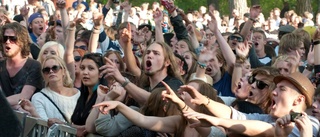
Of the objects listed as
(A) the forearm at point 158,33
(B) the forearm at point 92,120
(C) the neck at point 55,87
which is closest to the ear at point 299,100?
(B) the forearm at point 92,120

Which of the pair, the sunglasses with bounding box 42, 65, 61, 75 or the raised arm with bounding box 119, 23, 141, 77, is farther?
the raised arm with bounding box 119, 23, 141, 77

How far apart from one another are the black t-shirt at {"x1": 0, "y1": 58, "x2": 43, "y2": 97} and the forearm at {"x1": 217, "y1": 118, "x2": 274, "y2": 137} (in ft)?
12.5

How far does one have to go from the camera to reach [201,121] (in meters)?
5.33

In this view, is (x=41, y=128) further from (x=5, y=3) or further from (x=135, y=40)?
(x=5, y=3)

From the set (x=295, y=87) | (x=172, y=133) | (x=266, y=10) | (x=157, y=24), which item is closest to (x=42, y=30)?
(x=157, y=24)

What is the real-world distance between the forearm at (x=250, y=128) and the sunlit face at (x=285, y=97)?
0.13m

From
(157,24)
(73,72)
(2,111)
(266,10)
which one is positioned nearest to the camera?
(2,111)

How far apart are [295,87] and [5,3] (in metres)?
21.6

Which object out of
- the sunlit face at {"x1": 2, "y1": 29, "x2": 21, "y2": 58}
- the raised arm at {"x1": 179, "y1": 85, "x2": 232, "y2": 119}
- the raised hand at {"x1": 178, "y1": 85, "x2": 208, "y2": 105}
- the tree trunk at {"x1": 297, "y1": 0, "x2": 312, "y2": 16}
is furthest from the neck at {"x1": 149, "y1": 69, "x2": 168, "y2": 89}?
the tree trunk at {"x1": 297, "y1": 0, "x2": 312, "y2": 16}

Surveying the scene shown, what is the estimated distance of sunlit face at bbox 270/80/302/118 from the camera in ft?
18.3

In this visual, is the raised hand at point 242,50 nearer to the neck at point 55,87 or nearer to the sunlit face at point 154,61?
the sunlit face at point 154,61

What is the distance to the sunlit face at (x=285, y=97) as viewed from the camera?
5574mm

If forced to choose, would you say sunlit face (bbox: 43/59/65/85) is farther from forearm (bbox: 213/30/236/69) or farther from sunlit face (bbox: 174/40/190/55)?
sunlit face (bbox: 174/40/190/55)

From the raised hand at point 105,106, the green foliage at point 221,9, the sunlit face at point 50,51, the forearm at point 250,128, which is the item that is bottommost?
the green foliage at point 221,9
